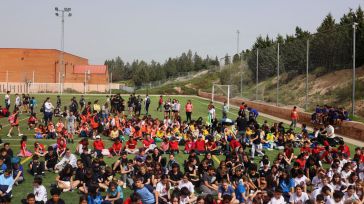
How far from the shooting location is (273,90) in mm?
39938

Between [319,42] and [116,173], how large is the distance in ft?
73.5

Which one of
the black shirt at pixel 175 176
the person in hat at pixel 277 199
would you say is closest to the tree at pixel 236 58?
the black shirt at pixel 175 176

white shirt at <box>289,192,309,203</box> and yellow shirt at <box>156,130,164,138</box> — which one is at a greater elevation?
yellow shirt at <box>156,130,164,138</box>

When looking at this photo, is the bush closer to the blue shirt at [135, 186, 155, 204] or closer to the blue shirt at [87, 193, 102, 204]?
the blue shirt at [135, 186, 155, 204]

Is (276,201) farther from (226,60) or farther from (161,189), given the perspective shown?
(226,60)

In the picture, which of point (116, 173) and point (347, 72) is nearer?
point (116, 173)

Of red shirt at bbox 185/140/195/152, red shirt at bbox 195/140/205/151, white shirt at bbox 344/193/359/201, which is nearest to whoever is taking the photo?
white shirt at bbox 344/193/359/201

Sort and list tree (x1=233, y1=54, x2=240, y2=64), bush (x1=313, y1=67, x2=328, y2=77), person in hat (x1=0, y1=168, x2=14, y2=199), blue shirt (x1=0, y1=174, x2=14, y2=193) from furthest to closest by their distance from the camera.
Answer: tree (x1=233, y1=54, x2=240, y2=64) → bush (x1=313, y1=67, x2=328, y2=77) → blue shirt (x1=0, y1=174, x2=14, y2=193) → person in hat (x1=0, y1=168, x2=14, y2=199)

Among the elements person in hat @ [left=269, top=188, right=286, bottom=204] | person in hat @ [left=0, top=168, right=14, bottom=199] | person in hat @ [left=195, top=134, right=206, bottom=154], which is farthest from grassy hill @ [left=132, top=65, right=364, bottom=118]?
person in hat @ [left=0, top=168, right=14, bottom=199]

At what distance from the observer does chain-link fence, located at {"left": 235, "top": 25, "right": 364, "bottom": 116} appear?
30.3 meters

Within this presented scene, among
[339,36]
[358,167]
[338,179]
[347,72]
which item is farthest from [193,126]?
[347,72]

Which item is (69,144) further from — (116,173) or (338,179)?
(338,179)

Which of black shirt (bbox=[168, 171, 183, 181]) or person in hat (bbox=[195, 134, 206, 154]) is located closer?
black shirt (bbox=[168, 171, 183, 181])

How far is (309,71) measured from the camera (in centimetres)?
3659
